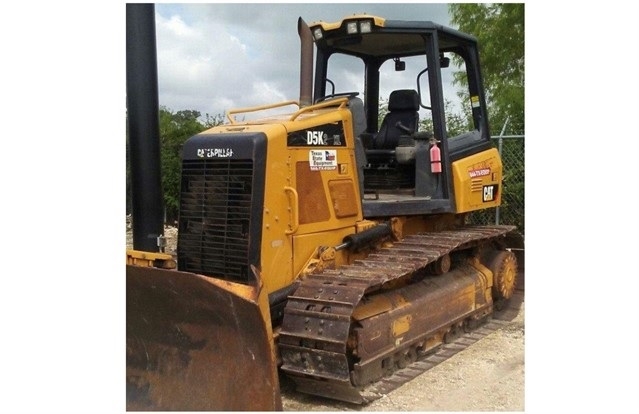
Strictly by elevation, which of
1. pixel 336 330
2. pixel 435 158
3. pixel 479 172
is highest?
pixel 435 158

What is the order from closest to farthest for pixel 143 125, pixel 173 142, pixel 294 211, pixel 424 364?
1. pixel 294 211
2. pixel 424 364
3. pixel 143 125
4. pixel 173 142

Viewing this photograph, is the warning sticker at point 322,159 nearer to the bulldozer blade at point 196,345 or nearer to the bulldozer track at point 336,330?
the bulldozer track at point 336,330

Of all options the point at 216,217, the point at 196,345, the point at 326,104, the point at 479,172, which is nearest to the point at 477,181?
the point at 479,172

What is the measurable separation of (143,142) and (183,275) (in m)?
2.19

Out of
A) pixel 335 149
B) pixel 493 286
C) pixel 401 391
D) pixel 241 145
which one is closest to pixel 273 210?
pixel 241 145

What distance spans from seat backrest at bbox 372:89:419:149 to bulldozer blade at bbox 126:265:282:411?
2974mm

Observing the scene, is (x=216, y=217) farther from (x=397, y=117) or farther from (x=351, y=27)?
(x=397, y=117)

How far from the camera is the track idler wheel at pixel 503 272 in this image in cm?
687

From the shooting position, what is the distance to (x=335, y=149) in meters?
5.47

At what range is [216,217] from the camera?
4.98m

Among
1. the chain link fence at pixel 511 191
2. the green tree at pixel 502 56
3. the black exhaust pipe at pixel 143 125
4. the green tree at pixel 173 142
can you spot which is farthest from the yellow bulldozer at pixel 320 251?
the green tree at pixel 173 142

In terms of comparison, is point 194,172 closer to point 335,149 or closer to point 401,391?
point 335,149

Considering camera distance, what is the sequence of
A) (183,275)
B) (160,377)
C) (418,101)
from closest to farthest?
1. (183,275)
2. (160,377)
3. (418,101)

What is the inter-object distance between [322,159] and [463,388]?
2.07 m
